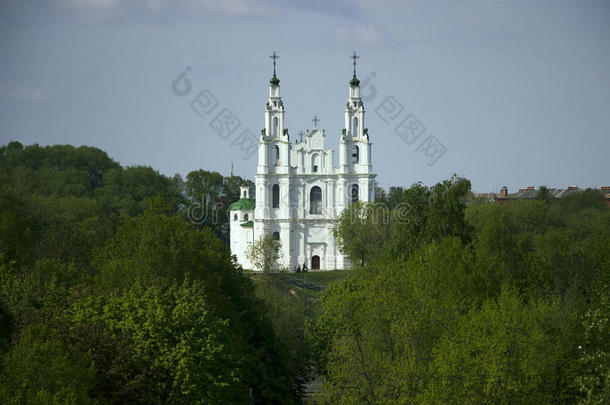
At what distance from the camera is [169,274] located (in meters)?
30.7

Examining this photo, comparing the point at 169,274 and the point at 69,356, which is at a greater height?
the point at 169,274

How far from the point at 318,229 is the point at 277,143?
891 centimetres

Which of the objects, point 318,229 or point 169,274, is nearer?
point 169,274

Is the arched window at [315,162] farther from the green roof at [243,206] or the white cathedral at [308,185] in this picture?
the green roof at [243,206]

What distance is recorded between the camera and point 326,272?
256 feet

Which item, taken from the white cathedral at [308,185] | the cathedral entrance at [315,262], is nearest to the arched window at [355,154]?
the white cathedral at [308,185]

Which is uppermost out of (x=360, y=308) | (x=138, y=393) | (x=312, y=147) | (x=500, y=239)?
(x=312, y=147)

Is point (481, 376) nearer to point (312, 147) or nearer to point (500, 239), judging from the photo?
point (500, 239)

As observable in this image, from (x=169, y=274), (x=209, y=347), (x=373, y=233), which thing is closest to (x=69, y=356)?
(x=209, y=347)

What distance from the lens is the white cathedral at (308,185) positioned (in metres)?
81.6

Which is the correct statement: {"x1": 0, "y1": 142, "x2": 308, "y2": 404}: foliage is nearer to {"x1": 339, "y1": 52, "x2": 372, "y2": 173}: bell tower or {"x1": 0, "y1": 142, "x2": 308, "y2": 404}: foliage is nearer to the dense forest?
the dense forest

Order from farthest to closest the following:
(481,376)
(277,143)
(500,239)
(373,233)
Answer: (277,143)
(373,233)
(500,239)
(481,376)

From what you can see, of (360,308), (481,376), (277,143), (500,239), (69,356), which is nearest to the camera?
(69,356)

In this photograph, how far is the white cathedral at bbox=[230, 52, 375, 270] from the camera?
81625 mm
